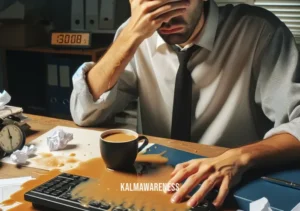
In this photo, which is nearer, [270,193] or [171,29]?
[270,193]

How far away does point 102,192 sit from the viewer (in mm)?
752

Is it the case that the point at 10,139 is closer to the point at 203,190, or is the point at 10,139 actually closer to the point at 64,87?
the point at 203,190

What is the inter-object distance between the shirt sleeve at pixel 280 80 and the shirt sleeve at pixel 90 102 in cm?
45

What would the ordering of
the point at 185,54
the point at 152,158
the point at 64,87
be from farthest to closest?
the point at 64,87, the point at 185,54, the point at 152,158

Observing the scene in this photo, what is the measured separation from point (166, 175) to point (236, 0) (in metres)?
2.00

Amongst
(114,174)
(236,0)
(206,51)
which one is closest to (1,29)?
(236,0)

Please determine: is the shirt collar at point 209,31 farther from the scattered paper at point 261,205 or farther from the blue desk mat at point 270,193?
the scattered paper at point 261,205

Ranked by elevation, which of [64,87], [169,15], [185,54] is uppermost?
[169,15]

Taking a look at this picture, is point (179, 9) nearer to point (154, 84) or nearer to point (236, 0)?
point (154, 84)

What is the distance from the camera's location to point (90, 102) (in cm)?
123

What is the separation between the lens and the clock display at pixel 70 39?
2711mm

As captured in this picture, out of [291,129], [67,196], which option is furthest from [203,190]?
[291,129]

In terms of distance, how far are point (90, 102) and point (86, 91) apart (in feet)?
0.12

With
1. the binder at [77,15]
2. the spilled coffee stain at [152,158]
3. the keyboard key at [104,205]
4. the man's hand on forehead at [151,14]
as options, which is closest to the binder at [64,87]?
the binder at [77,15]
